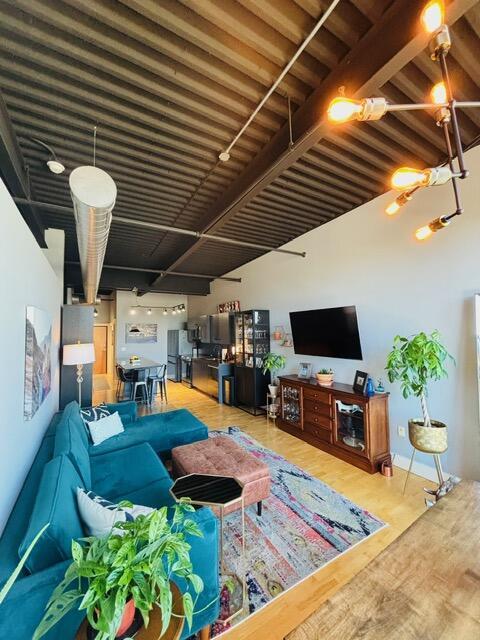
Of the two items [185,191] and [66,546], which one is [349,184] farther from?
[66,546]

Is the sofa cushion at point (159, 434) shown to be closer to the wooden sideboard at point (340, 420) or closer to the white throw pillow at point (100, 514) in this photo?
the white throw pillow at point (100, 514)

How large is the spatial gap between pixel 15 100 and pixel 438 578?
3.98 m

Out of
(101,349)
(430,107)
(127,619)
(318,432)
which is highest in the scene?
(430,107)

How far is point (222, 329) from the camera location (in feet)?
24.6

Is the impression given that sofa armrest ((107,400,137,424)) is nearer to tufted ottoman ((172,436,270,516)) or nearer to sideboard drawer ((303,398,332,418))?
tufted ottoman ((172,436,270,516))

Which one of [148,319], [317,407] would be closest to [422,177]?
[317,407]

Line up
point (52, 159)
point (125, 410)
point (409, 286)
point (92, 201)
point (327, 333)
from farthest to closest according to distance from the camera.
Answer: point (327, 333)
point (125, 410)
point (409, 286)
point (52, 159)
point (92, 201)

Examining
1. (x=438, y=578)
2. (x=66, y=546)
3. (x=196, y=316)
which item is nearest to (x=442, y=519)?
(x=438, y=578)

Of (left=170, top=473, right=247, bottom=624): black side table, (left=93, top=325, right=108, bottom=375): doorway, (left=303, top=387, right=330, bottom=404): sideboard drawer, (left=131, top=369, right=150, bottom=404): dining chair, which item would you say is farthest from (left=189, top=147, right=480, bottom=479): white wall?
(left=93, top=325, right=108, bottom=375): doorway

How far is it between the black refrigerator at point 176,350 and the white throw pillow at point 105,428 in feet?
20.5

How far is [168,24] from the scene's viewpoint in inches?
66.5

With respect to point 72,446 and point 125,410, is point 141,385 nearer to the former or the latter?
point 125,410

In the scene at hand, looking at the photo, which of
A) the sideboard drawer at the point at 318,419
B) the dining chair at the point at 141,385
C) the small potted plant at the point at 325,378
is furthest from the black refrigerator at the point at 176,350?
the small potted plant at the point at 325,378

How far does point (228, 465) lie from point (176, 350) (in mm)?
7671
